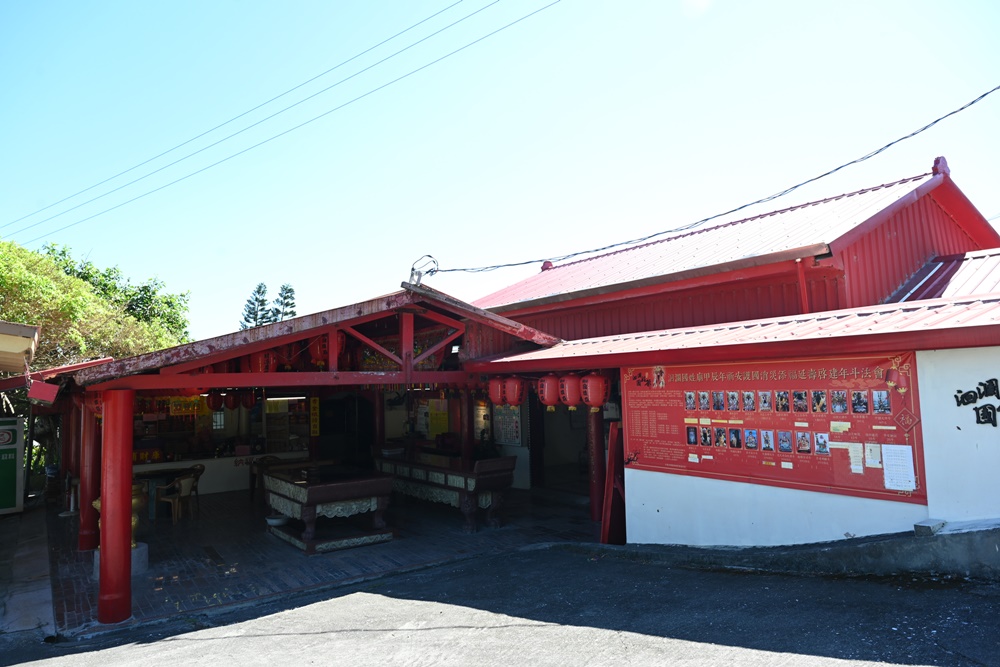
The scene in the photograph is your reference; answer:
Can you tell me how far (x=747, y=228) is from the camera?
35.4 ft

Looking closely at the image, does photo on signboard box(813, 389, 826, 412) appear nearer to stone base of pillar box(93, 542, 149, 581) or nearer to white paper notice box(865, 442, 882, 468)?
white paper notice box(865, 442, 882, 468)

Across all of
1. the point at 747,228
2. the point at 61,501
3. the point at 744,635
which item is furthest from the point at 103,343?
the point at 744,635

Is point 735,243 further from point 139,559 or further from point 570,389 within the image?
point 139,559

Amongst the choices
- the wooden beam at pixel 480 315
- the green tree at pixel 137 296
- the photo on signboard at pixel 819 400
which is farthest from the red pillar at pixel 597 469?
the green tree at pixel 137 296

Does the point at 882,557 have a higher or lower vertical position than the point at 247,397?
lower

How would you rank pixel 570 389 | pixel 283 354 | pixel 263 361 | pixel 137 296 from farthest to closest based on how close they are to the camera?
1. pixel 137 296
2. pixel 570 389
3. pixel 283 354
4. pixel 263 361

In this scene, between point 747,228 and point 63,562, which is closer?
point 63,562

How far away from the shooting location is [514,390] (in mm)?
8891

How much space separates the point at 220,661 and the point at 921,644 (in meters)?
5.01

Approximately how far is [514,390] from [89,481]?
667 cm

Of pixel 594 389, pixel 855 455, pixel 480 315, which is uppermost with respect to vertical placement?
pixel 480 315

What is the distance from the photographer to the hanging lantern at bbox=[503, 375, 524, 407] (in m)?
8.90

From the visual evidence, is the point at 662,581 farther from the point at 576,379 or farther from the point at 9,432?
the point at 9,432

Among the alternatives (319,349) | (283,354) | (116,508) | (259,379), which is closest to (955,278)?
(319,349)
